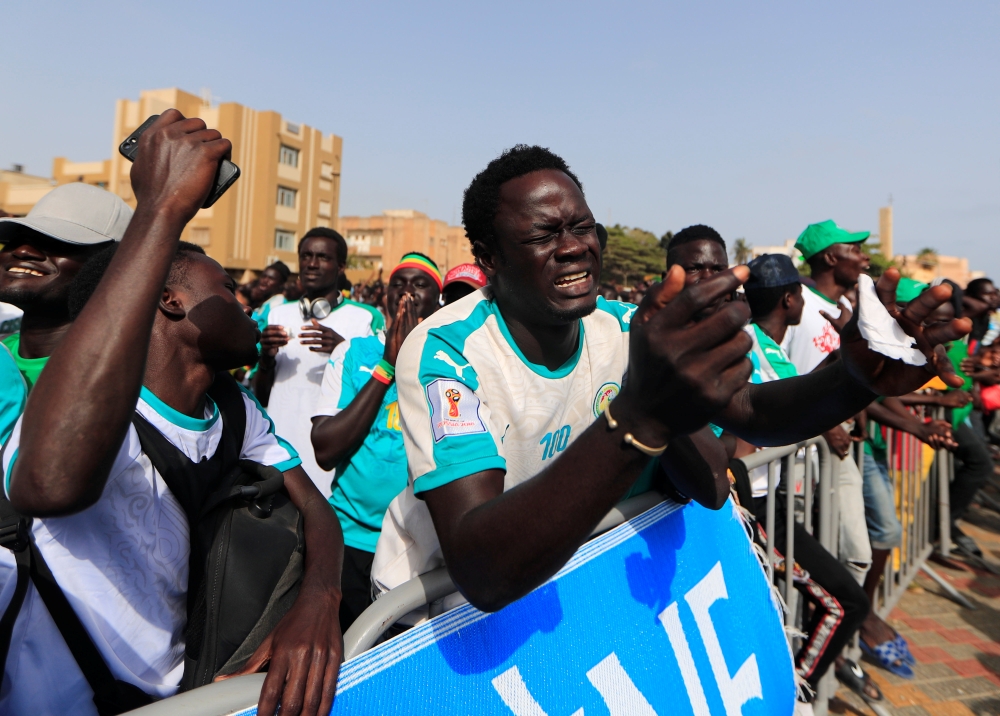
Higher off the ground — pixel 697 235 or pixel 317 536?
pixel 697 235

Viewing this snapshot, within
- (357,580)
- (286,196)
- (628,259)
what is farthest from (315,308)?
(628,259)

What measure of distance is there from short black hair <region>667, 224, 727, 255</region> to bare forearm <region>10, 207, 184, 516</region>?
323 cm

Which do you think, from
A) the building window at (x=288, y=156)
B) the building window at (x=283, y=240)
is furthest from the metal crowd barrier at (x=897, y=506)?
the building window at (x=288, y=156)

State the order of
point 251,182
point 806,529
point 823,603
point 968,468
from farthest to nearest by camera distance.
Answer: point 251,182 < point 968,468 < point 806,529 < point 823,603

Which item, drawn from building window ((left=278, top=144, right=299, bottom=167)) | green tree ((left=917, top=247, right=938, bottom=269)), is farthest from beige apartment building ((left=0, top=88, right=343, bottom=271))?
green tree ((left=917, top=247, right=938, bottom=269))

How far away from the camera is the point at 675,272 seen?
110 centimetres

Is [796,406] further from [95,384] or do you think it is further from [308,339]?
[308,339]

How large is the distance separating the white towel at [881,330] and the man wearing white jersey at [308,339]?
10.2ft

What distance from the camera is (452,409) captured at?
155 cm

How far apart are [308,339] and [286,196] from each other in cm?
4313

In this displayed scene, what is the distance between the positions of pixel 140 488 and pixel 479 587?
0.79 meters

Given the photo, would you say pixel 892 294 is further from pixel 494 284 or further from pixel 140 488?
pixel 140 488

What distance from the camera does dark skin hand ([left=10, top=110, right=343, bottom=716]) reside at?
1.16 meters

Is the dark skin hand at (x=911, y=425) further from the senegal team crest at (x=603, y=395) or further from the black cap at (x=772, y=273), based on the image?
the senegal team crest at (x=603, y=395)
